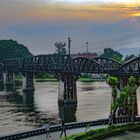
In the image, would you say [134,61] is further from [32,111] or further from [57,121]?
[32,111]

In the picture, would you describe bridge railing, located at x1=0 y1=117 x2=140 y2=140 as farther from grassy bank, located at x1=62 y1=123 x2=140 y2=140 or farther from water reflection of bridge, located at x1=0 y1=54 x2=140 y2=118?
water reflection of bridge, located at x1=0 y1=54 x2=140 y2=118

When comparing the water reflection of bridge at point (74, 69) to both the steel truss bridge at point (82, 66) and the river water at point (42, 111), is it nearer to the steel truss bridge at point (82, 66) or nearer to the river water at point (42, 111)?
the steel truss bridge at point (82, 66)

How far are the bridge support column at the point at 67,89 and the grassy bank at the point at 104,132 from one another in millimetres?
70329

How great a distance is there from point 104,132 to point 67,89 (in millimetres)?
75502

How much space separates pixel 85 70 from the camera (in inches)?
4973

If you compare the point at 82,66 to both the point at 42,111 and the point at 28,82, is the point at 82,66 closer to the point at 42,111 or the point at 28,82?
the point at 42,111

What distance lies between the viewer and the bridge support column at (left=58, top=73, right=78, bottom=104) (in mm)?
133875

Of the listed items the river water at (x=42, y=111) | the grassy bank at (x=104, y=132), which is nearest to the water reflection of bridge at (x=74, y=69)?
the river water at (x=42, y=111)

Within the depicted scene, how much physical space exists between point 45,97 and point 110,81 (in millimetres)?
88281

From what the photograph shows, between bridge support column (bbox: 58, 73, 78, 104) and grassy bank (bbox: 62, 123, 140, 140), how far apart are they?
70.3 meters

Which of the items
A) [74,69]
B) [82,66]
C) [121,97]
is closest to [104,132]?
[121,97]

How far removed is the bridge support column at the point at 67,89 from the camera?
133875mm

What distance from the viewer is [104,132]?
5900 centimetres

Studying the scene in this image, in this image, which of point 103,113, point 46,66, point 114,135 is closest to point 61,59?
point 46,66
